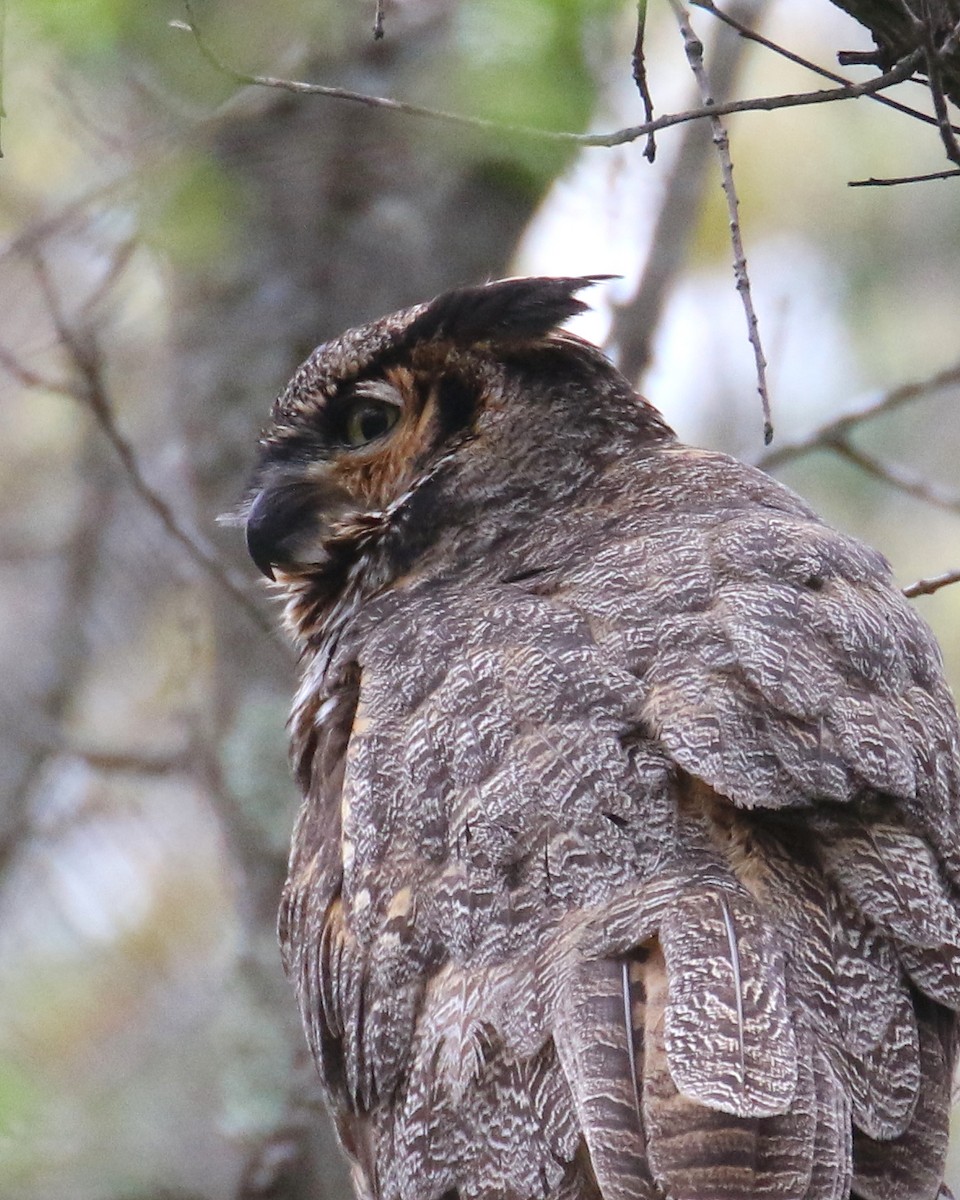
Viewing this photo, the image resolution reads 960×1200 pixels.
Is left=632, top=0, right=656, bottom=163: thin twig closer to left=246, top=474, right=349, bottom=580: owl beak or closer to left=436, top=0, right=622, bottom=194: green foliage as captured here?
left=436, top=0, right=622, bottom=194: green foliage

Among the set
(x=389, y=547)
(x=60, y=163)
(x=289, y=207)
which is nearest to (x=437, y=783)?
(x=389, y=547)

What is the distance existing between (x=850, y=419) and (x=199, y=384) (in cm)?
209

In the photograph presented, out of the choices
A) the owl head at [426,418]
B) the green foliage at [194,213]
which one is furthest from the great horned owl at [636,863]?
the green foliage at [194,213]

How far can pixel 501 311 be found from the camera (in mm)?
Result: 4094

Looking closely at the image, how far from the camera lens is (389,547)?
4.01 m

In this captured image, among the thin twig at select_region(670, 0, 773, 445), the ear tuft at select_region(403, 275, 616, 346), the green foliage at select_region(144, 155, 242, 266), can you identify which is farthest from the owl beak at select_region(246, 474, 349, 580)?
the thin twig at select_region(670, 0, 773, 445)

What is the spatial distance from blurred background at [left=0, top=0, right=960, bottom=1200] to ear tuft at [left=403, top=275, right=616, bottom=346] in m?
0.46

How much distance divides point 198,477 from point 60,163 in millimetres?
3947

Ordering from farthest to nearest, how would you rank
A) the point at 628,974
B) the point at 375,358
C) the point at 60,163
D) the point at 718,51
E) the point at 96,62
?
the point at 60,163
the point at 718,51
the point at 96,62
the point at 375,358
the point at 628,974

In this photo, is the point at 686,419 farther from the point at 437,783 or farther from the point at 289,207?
the point at 437,783

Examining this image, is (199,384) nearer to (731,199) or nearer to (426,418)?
(426,418)

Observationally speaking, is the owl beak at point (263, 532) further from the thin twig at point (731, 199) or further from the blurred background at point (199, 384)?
the thin twig at point (731, 199)

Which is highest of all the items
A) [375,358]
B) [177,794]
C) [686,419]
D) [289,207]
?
[289,207]

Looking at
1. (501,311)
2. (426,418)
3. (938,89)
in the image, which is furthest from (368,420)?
(938,89)
